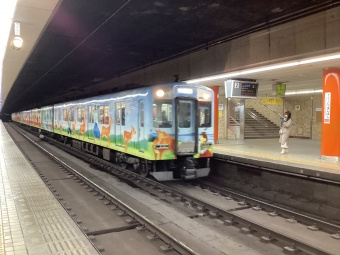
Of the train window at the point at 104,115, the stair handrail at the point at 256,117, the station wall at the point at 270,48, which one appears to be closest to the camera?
the station wall at the point at 270,48

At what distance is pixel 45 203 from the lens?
259 inches

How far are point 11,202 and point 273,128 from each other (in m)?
18.0

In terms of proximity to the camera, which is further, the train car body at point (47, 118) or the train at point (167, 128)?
the train car body at point (47, 118)

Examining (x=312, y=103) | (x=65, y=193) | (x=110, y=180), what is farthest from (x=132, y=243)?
(x=312, y=103)

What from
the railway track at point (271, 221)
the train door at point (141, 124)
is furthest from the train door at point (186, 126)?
the railway track at point (271, 221)

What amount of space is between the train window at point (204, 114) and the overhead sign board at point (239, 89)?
202cm

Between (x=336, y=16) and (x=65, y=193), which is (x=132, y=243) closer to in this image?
(x=65, y=193)

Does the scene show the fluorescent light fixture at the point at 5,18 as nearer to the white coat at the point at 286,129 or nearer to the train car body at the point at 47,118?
the white coat at the point at 286,129

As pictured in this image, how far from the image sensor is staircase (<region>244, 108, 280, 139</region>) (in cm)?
1966

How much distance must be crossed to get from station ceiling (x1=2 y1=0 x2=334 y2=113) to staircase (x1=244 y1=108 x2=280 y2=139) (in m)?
8.91

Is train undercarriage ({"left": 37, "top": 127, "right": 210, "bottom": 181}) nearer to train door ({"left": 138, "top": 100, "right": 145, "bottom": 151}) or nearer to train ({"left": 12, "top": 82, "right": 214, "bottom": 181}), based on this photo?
train ({"left": 12, "top": 82, "right": 214, "bottom": 181})

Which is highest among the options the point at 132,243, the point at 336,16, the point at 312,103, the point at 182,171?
the point at 336,16

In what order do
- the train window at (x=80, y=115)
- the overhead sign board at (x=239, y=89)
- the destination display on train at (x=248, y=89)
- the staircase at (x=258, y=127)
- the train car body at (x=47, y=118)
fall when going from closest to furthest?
the overhead sign board at (x=239, y=89), the destination display on train at (x=248, y=89), the train window at (x=80, y=115), the staircase at (x=258, y=127), the train car body at (x=47, y=118)

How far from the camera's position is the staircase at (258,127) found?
1966 cm
